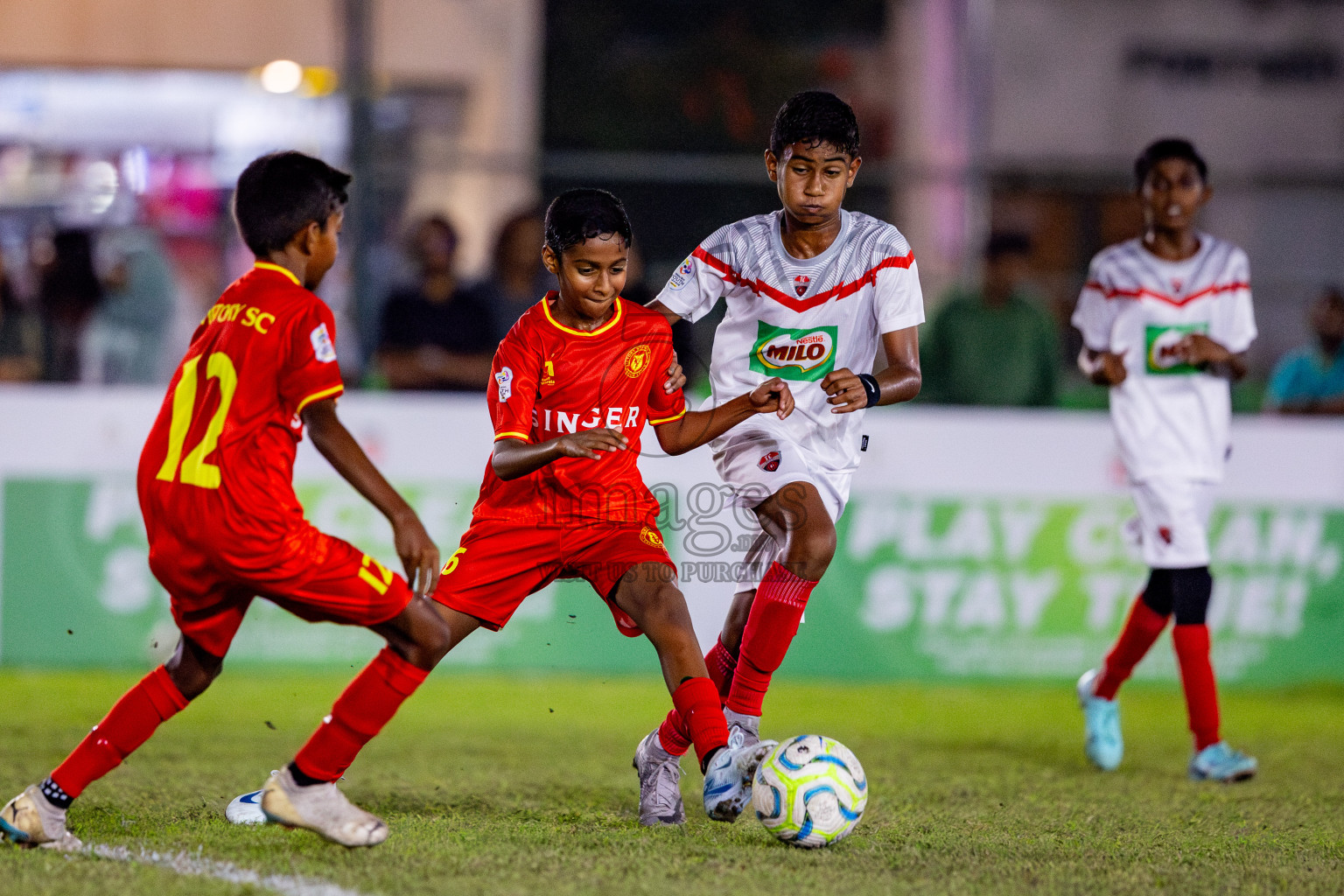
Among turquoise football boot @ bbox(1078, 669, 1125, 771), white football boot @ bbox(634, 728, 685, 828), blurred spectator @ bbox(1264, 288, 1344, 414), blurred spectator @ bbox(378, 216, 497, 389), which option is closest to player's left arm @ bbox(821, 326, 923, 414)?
white football boot @ bbox(634, 728, 685, 828)

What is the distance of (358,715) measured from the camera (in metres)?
3.71

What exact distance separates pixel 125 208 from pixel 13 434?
181 cm

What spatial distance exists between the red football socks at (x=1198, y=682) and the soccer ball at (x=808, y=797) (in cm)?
206

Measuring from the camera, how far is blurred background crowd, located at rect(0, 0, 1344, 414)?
8.09 metres

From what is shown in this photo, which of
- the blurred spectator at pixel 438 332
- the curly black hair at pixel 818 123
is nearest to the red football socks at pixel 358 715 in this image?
the curly black hair at pixel 818 123

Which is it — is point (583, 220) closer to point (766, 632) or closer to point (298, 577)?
point (298, 577)

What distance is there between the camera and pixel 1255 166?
12.2m

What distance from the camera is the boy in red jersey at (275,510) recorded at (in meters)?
3.51

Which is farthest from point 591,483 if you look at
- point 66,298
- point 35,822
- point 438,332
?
point 66,298

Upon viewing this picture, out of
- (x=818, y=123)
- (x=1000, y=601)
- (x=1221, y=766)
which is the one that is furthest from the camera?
(x=1000, y=601)

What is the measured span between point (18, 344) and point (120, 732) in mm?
4774

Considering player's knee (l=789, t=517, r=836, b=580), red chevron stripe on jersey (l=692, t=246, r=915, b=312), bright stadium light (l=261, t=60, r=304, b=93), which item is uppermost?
bright stadium light (l=261, t=60, r=304, b=93)

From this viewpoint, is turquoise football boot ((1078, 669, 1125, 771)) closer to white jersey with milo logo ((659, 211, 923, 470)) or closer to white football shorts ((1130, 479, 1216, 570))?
white football shorts ((1130, 479, 1216, 570))

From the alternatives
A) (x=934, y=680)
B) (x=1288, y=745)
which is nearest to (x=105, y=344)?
(x=934, y=680)
